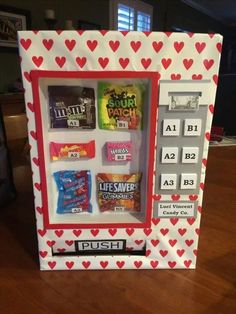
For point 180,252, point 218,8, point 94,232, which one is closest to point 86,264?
point 94,232

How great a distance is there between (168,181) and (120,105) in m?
0.14

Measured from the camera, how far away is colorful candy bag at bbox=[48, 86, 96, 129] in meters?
0.40

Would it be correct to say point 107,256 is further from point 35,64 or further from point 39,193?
point 35,64

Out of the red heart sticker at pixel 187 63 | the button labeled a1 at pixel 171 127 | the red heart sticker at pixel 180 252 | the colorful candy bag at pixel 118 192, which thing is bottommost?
the red heart sticker at pixel 180 252

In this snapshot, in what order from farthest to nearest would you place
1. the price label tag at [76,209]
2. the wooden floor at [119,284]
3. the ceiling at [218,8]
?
the ceiling at [218,8], the price label tag at [76,209], the wooden floor at [119,284]

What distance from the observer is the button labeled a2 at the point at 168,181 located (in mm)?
417

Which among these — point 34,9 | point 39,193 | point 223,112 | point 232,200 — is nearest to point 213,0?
point 34,9

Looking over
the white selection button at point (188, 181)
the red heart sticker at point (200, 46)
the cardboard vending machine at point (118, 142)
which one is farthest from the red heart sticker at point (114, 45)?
the white selection button at point (188, 181)

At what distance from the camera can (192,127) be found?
39 cm

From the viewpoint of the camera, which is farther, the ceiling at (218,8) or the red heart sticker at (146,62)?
the ceiling at (218,8)

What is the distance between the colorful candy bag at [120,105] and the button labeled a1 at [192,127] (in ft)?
0.23

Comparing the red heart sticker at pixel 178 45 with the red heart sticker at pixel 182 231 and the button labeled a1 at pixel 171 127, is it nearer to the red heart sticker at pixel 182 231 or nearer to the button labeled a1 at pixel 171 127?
the button labeled a1 at pixel 171 127

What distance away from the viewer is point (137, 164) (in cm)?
44

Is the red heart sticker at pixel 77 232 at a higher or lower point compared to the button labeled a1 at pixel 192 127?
lower
